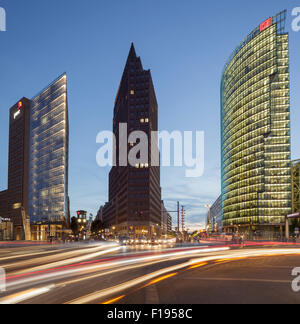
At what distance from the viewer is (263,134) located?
133250 mm

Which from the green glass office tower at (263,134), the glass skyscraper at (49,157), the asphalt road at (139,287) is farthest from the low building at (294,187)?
the asphalt road at (139,287)

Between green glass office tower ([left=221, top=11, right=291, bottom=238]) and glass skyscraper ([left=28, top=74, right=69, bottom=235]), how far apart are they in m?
65.3

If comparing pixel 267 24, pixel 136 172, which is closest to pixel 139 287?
pixel 136 172

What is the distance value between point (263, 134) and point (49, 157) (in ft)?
261

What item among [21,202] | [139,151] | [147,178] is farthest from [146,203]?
[21,202]

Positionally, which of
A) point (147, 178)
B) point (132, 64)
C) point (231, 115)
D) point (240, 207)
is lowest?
point (240, 207)

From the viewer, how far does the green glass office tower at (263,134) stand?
130125 millimetres

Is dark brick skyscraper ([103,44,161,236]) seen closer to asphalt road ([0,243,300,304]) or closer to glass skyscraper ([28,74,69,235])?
glass skyscraper ([28,74,69,235])

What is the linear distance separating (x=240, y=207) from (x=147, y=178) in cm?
3965

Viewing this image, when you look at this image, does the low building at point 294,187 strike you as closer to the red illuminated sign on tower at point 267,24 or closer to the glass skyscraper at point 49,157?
the red illuminated sign on tower at point 267,24

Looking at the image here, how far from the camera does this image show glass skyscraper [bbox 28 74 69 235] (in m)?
127

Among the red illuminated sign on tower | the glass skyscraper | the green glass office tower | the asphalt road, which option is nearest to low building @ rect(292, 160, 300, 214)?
the green glass office tower
